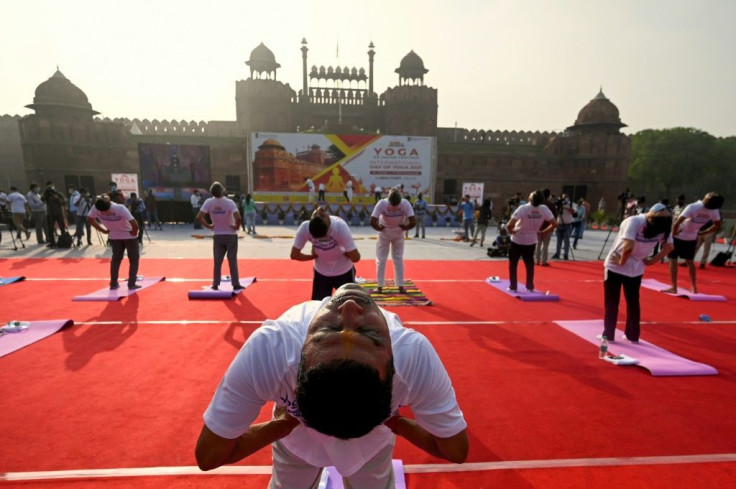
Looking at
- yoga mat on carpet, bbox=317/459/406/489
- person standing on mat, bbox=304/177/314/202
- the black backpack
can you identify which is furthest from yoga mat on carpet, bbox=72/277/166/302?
person standing on mat, bbox=304/177/314/202

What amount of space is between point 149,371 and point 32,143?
120ft

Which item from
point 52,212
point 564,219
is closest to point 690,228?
point 564,219

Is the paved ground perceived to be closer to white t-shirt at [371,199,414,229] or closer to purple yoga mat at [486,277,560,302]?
purple yoga mat at [486,277,560,302]

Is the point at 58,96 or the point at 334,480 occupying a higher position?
the point at 58,96

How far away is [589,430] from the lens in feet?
10.2

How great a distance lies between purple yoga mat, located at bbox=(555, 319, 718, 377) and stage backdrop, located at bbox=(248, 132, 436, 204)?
22289 millimetres

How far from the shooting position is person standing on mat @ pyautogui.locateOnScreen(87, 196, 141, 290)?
6797mm

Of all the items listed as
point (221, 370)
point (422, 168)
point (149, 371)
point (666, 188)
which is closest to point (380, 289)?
point (221, 370)

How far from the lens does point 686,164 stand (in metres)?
46.2

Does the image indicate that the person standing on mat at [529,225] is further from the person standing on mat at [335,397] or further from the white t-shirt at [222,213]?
the person standing on mat at [335,397]

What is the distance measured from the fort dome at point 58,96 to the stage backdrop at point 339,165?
844 inches

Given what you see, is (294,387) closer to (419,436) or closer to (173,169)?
(419,436)

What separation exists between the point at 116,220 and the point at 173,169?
74.9 ft

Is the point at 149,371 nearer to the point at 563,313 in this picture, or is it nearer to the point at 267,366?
the point at 267,366
